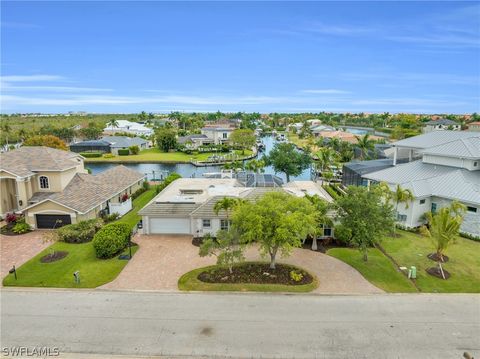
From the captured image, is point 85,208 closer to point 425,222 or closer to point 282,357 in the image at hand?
point 282,357

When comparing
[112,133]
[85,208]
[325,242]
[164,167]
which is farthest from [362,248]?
[112,133]

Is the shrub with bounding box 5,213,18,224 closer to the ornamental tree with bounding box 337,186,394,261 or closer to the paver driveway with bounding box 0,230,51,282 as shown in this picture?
the paver driveway with bounding box 0,230,51,282

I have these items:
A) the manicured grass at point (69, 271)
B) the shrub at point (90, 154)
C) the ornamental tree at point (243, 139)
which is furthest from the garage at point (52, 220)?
the ornamental tree at point (243, 139)

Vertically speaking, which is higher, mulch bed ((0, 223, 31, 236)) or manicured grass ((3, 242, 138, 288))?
mulch bed ((0, 223, 31, 236))

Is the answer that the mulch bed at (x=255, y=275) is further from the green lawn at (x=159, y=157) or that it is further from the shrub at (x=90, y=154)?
the shrub at (x=90, y=154)

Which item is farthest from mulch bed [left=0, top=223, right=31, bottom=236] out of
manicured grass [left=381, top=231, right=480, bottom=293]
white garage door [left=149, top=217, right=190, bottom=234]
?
manicured grass [left=381, top=231, right=480, bottom=293]

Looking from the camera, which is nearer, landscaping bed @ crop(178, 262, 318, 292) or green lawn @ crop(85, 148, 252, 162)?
landscaping bed @ crop(178, 262, 318, 292)

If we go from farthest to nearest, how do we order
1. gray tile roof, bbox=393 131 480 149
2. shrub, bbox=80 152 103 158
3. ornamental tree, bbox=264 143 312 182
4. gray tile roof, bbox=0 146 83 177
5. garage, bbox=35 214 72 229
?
shrub, bbox=80 152 103 158
ornamental tree, bbox=264 143 312 182
gray tile roof, bbox=393 131 480 149
gray tile roof, bbox=0 146 83 177
garage, bbox=35 214 72 229
